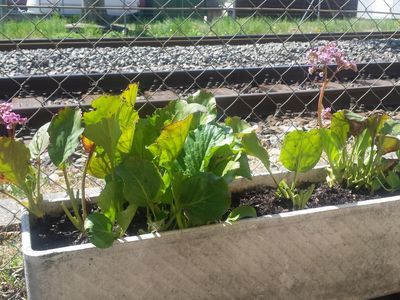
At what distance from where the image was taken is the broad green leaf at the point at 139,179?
1530 millimetres

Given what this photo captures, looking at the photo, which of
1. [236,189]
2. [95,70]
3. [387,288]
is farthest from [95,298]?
[95,70]

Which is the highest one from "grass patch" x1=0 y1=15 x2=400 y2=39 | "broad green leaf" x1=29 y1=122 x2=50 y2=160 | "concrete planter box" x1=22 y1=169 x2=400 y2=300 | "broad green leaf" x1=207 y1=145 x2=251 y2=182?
"broad green leaf" x1=29 y1=122 x2=50 y2=160

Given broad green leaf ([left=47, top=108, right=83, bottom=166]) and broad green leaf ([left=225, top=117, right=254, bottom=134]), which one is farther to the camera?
broad green leaf ([left=225, top=117, right=254, bottom=134])

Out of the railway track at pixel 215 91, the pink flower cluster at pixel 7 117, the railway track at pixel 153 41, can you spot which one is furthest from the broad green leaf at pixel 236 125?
the railway track at pixel 153 41

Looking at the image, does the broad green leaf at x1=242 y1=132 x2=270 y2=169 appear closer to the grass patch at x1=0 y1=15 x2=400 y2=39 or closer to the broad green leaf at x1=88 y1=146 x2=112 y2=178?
the broad green leaf at x1=88 y1=146 x2=112 y2=178

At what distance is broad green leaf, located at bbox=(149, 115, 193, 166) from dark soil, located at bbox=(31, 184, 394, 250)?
219mm

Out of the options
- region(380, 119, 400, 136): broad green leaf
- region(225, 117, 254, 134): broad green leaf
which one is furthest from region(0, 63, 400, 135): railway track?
region(225, 117, 254, 134): broad green leaf

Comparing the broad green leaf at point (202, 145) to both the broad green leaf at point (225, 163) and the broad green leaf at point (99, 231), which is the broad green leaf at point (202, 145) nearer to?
the broad green leaf at point (225, 163)

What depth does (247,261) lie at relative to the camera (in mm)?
1701

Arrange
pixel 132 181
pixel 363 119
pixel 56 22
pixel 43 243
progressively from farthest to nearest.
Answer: pixel 56 22 < pixel 363 119 < pixel 43 243 < pixel 132 181

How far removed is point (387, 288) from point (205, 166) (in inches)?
30.0

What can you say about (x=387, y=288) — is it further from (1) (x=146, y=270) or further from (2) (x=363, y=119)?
(1) (x=146, y=270)

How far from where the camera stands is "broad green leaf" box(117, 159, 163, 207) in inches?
60.2

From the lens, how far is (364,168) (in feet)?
6.53
